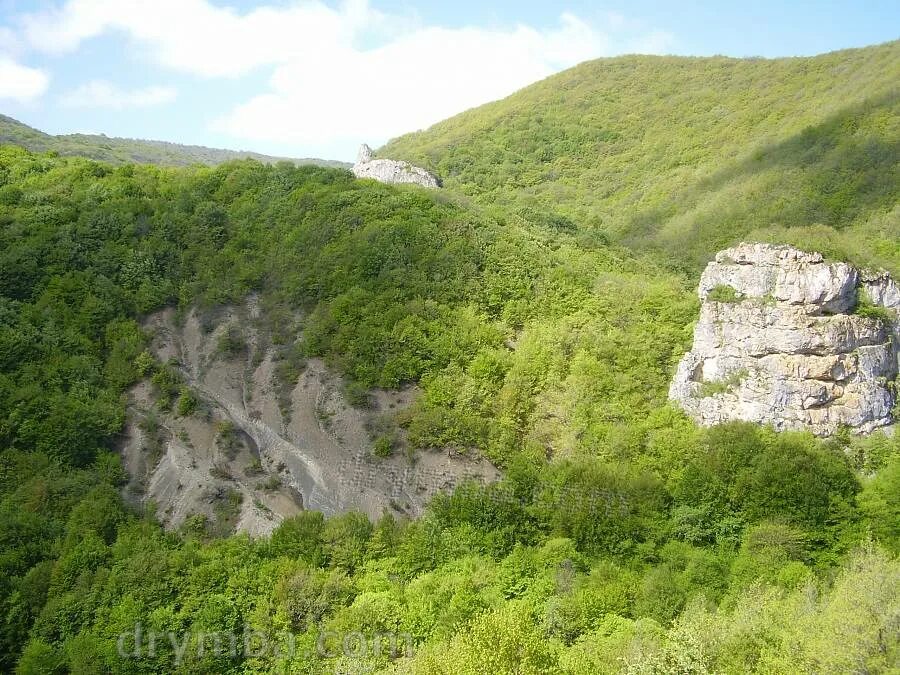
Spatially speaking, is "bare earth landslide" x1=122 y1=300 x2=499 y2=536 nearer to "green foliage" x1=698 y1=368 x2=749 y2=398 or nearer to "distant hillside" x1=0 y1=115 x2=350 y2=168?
"green foliage" x1=698 y1=368 x2=749 y2=398

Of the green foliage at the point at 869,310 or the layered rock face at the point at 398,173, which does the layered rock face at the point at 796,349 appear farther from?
the layered rock face at the point at 398,173

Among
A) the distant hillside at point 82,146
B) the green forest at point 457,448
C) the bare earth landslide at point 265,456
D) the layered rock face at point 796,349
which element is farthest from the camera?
the distant hillside at point 82,146

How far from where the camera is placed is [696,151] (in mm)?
98812

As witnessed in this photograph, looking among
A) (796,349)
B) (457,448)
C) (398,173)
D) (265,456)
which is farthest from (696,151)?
(265,456)

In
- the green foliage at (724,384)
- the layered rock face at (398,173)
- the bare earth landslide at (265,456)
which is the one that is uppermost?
the layered rock face at (398,173)

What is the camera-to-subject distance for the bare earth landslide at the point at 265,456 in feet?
138

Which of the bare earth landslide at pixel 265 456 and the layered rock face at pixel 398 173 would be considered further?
the layered rock face at pixel 398 173

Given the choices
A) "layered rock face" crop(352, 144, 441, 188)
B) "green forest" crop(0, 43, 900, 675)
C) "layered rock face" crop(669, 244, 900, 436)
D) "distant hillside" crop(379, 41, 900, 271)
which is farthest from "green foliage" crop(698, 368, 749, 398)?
"layered rock face" crop(352, 144, 441, 188)

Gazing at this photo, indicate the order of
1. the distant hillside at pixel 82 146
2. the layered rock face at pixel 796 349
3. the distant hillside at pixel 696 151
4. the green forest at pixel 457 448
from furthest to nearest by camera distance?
the distant hillside at pixel 82 146, the distant hillside at pixel 696 151, the layered rock face at pixel 796 349, the green forest at pixel 457 448

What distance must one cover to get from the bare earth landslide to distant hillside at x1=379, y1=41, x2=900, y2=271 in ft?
95.0

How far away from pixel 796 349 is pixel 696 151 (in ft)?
217

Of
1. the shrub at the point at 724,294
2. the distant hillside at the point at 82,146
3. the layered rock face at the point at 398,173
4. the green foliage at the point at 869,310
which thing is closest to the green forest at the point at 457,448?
the green foliage at the point at 869,310

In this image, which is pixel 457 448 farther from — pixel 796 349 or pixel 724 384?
pixel 796 349

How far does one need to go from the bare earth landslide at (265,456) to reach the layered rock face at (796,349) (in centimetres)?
1551
